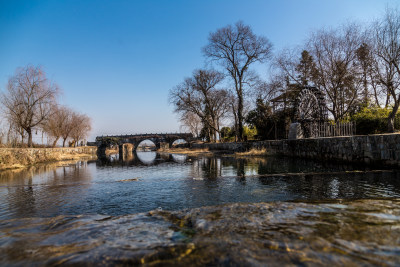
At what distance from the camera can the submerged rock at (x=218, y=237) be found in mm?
1917

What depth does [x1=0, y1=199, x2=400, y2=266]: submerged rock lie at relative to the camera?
6.29 ft

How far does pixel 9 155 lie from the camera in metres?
13.7

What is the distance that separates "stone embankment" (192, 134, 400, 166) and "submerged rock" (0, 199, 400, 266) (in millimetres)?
5938

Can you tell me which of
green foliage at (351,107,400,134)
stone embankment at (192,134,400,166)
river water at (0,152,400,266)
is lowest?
river water at (0,152,400,266)

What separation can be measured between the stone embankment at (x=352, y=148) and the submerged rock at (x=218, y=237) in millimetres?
5938

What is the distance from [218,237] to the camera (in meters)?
2.37

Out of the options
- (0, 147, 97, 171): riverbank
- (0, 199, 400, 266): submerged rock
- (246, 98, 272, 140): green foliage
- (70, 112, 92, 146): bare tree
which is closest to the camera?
(0, 199, 400, 266): submerged rock

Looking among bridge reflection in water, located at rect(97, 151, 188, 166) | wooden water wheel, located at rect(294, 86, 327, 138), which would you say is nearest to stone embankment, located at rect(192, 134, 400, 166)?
wooden water wheel, located at rect(294, 86, 327, 138)

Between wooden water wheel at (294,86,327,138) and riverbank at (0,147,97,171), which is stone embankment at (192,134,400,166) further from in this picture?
riverbank at (0,147,97,171)

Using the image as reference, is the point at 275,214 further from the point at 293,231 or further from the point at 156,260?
the point at 156,260

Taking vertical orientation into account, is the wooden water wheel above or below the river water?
above

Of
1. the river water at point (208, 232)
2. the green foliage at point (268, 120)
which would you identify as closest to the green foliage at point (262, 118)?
the green foliage at point (268, 120)

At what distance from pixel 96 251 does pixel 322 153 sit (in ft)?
41.3

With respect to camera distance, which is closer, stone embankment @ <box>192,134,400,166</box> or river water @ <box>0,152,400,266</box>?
river water @ <box>0,152,400,266</box>
